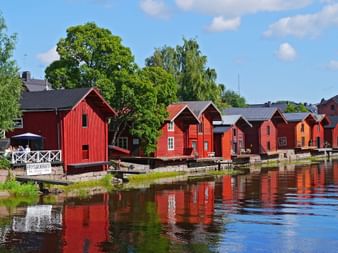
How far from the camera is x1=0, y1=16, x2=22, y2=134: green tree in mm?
36438

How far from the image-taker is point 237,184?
4491 cm

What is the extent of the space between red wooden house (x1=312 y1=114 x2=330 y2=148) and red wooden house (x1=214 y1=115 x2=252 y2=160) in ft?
69.2

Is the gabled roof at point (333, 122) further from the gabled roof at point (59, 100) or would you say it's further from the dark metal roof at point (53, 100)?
the dark metal roof at point (53, 100)

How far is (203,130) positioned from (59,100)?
2458 cm

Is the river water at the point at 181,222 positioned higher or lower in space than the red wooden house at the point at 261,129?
lower

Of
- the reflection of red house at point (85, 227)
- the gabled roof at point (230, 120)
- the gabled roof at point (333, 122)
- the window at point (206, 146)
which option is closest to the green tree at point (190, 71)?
the gabled roof at point (230, 120)

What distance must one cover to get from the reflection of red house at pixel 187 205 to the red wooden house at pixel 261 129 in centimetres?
3538

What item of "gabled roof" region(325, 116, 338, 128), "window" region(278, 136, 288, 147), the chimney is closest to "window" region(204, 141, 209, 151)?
"window" region(278, 136, 288, 147)

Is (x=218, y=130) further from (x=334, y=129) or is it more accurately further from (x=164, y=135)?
(x=334, y=129)

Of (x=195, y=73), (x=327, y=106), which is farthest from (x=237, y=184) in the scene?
(x=327, y=106)

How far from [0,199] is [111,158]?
1936 cm

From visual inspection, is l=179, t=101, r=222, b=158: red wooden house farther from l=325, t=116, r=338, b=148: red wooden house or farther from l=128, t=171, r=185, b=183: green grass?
l=325, t=116, r=338, b=148: red wooden house

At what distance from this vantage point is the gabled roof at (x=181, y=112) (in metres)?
55.1

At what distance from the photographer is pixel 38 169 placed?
37.5m
